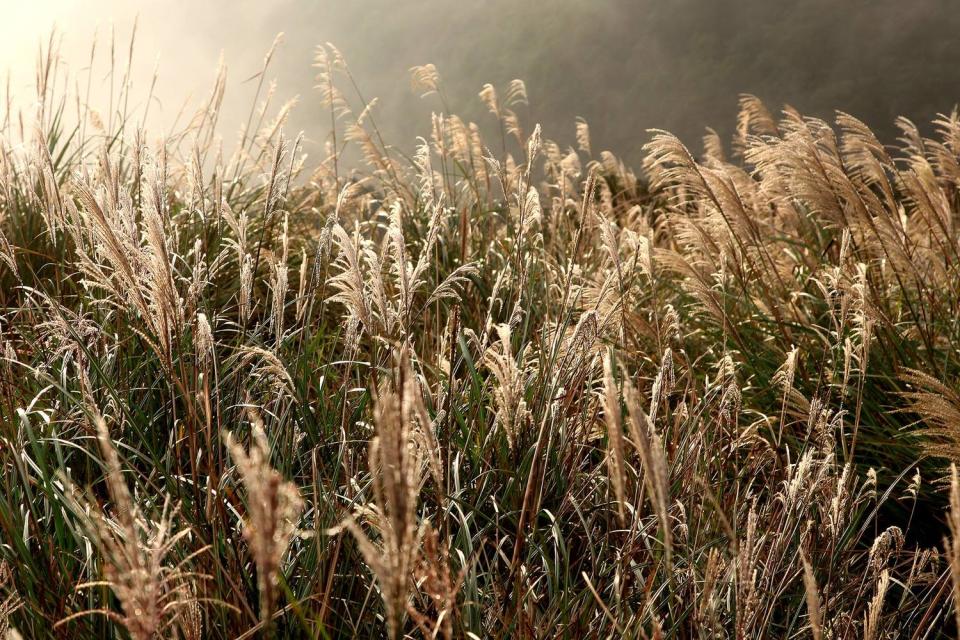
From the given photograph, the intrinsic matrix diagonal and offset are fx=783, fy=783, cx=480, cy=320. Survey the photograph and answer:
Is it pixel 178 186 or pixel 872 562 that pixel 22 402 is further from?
pixel 178 186

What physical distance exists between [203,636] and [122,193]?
3.21 ft

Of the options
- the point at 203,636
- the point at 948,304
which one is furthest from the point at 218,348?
the point at 948,304

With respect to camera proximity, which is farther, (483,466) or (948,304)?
(948,304)

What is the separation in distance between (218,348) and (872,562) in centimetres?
242

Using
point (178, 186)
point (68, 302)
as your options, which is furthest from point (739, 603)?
point (178, 186)

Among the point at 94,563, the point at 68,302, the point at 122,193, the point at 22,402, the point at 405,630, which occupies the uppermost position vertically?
the point at 122,193

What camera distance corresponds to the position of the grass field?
1.42m

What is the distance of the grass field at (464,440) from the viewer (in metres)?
1.42

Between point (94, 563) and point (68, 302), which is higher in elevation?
point (68, 302)

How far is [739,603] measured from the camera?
1.36 metres

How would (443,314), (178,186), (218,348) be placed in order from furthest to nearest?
(178,186)
(443,314)
(218,348)

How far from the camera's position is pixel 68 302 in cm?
350

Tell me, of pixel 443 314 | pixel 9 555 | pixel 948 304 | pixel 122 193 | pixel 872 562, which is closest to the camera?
pixel 122 193

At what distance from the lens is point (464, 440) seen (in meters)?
2.50
